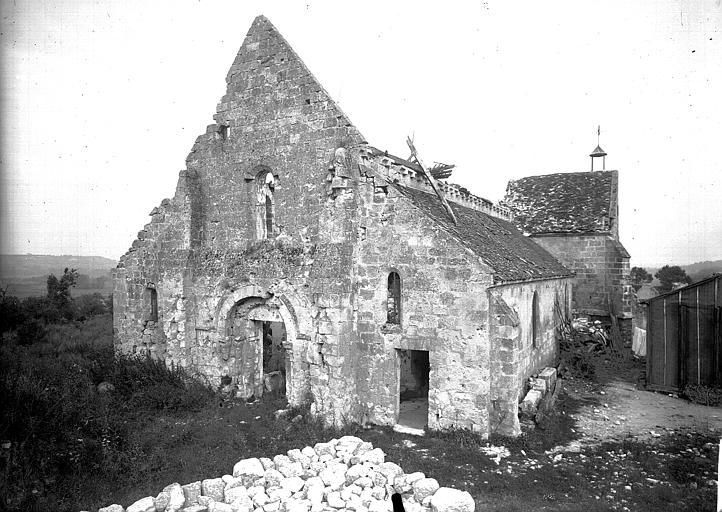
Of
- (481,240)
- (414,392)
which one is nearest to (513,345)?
(481,240)

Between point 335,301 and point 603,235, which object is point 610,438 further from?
point 603,235

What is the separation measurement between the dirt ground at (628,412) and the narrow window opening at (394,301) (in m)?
5.12

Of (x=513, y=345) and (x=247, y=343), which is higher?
(x=513, y=345)

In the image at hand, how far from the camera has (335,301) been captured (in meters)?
12.1

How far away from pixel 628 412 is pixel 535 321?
11.7 ft

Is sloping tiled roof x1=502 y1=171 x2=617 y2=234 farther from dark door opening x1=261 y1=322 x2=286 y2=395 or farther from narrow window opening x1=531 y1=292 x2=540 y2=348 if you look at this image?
dark door opening x1=261 y1=322 x2=286 y2=395

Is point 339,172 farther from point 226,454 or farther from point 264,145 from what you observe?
point 226,454

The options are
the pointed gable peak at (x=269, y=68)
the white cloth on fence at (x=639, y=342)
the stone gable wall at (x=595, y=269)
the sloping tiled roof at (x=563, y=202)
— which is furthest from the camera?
the sloping tiled roof at (x=563, y=202)

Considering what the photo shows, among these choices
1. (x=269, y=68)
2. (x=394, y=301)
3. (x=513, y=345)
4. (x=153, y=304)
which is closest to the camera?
(x=513, y=345)

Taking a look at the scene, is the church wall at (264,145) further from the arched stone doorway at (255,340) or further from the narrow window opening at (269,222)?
the arched stone doorway at (255,340)

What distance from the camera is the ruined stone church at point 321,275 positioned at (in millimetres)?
11039

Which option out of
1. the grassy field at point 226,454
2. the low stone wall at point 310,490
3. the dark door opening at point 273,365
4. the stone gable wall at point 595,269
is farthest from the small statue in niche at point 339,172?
the stone gable wall at point 595,269

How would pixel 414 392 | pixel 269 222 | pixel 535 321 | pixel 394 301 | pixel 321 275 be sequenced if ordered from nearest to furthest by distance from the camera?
pixel 321 275
pixel 394 301
pixel 535 321
pixel 269 222
pixel 414 392

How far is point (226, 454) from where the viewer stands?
9875mm
